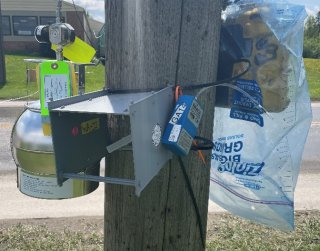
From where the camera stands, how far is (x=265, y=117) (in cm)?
177

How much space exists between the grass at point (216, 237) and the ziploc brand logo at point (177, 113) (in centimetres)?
191

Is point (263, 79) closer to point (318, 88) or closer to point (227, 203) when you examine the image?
point (227, 203)

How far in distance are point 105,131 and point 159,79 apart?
29 cm

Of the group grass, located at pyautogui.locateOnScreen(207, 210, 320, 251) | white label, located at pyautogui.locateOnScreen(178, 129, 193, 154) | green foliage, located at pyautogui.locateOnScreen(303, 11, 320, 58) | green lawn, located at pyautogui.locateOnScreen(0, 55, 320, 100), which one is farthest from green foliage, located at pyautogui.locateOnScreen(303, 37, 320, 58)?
white label, located at pyautogui.locateOnScreen(178, 129, 193, 154)

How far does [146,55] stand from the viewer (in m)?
1.58

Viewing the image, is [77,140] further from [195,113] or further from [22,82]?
[22,82]

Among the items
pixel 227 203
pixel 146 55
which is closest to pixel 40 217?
pixel 227 203

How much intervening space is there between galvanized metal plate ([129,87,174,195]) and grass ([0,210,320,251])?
1.92 metres

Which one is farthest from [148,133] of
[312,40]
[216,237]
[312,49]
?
[312,40]

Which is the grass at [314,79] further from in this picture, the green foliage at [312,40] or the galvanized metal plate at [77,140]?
the galvanized metal plate at [77,140]

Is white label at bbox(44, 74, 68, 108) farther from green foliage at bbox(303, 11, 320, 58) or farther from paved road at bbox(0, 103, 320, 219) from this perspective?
green foliage at bbox(303, 11, 320, 58)

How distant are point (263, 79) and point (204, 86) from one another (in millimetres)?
268

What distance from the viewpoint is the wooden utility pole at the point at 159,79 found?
61.3 inches

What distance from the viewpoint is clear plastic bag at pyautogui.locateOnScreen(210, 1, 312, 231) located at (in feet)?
5.66
